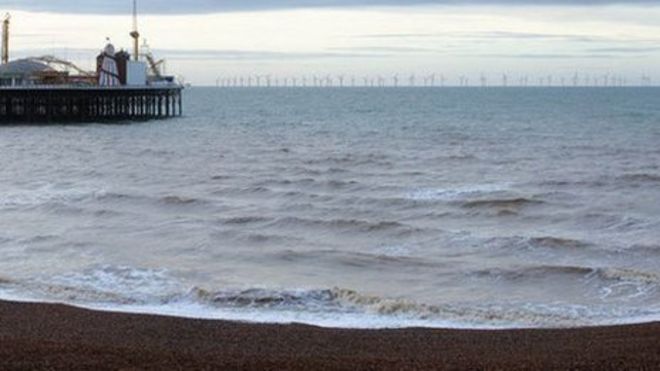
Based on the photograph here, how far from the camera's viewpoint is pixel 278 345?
13.0m

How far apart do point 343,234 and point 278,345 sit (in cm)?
1232

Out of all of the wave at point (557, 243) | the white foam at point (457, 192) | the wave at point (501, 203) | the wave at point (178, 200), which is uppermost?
the wave at point (557, 243)

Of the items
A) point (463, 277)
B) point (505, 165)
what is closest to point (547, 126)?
point (505, 165)

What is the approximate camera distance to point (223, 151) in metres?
53.4

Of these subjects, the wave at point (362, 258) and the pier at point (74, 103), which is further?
the pier at point (74, 103)

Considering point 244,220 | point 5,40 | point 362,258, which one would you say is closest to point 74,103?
point 5,40

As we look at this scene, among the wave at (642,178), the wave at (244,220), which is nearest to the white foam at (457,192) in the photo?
the wave at (642,178)

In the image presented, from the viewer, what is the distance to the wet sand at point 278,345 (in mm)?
11148

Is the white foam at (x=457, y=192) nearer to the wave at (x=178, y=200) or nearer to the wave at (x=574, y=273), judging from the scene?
the wave at (x=178, y=200)

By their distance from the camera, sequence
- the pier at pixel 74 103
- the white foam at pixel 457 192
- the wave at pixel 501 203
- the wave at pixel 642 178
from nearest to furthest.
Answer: the wave at pixel 501 203 < the white foam at pixel 457 192 < the wave at pixel 642 178 < the pier at pixel 74 103

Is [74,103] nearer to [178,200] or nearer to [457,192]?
[178,200]

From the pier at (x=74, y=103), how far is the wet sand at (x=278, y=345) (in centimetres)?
5687

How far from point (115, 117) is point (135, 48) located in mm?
13639

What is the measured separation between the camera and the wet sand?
11.1 metres
